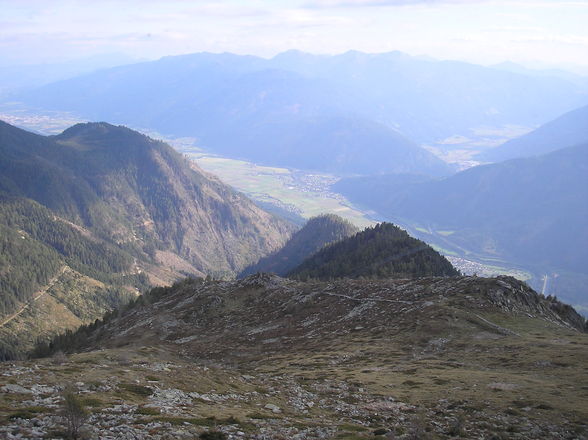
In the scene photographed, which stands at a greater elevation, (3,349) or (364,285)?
(364,285)

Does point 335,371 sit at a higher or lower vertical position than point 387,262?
lower

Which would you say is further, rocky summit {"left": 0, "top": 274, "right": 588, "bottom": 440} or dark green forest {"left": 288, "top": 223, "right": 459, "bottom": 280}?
dark green forest {"left": 288, "top": 223, "right": 459, "bottom": 280}

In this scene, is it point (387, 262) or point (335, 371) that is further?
point (387, 262)

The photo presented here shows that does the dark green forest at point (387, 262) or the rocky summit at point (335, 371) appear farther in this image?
the dark green forest at point (387, 262)

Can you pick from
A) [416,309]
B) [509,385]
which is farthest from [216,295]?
[509,385]

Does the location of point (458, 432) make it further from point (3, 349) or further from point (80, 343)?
point (3, 349)

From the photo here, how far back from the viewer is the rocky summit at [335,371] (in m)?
28.4

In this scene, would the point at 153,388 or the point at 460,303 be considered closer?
the point at 153,388

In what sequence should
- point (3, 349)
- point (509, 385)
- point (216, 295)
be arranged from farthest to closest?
point (3, 349) → point (216, 295) → point (509, 385)

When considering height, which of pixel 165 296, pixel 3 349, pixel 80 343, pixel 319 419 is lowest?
pixel 3 349

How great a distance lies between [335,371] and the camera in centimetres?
4769

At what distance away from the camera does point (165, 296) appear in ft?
364

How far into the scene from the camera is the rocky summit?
28375 mm

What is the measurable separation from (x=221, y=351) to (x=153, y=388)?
30920 millimetres
